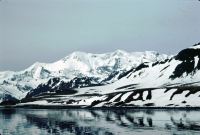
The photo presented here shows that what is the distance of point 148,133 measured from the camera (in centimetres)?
8838

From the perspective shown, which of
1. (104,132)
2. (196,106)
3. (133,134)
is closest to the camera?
(133,134)

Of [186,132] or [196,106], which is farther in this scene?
[196,106]

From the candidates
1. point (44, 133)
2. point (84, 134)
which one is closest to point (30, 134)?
point (44, 133)

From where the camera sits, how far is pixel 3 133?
9662cm

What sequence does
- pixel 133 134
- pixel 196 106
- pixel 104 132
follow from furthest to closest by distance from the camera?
pixel 196 106, pixel 104 132, pixel 133 134

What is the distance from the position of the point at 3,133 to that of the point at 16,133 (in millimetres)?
3027

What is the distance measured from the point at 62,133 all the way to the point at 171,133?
24179 mm

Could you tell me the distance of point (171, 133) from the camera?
8700 cm

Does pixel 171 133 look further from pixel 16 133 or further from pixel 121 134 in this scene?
pixel 16 133

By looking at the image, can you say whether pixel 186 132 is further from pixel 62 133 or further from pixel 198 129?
pixel 62 133

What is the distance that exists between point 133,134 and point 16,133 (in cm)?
2682

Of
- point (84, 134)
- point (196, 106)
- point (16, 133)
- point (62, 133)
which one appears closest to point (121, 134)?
point (84, 134)

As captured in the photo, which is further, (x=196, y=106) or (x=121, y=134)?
(x=196, y=106)

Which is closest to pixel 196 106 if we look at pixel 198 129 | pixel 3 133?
pixel 198 129
